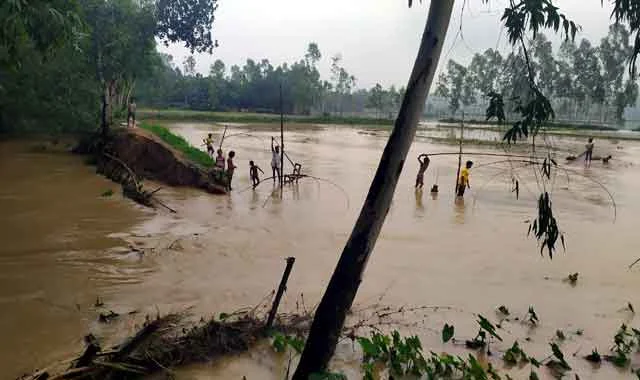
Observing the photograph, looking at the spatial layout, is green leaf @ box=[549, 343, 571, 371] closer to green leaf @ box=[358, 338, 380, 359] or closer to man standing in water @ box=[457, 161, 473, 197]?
green leaf @ box=[358, 338, 380, 359]

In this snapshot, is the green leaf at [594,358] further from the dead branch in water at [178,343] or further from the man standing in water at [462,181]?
the man standing in water at [462,181]

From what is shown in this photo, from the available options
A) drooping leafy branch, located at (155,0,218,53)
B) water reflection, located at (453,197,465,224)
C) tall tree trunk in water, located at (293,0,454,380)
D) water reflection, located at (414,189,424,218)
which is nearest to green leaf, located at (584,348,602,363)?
tall tree trunk in water, located at (293,0,454,380)

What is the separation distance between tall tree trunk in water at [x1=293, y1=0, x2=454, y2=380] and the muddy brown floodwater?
4.60 ft

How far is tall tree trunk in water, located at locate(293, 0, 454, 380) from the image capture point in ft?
13.3

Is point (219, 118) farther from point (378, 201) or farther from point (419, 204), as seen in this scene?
point (378, 201)

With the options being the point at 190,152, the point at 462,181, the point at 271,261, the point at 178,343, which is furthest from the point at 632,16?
the point at 190,152

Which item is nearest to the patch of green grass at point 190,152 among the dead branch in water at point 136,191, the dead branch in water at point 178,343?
the dead branch in water at point 136,191

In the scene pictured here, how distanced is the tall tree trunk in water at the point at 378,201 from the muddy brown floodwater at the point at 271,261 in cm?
140

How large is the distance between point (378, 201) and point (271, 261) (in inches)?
233

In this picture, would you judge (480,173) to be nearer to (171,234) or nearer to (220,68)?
(171,234)

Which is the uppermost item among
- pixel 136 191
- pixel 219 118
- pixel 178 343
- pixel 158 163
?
pixel 219 118

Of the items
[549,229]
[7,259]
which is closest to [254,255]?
[7,259]

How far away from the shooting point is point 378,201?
162 inches

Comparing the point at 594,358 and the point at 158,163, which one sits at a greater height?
the point at 158,163
